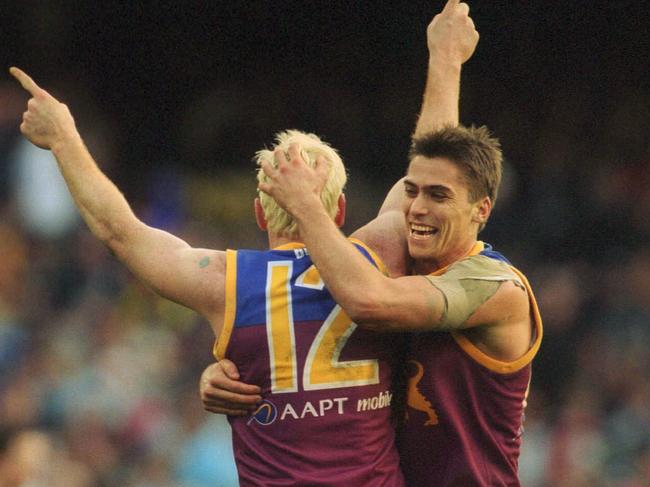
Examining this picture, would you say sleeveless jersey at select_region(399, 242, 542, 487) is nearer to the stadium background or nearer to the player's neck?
the player's neck

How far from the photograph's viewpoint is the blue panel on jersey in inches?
173

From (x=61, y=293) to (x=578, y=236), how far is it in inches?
193


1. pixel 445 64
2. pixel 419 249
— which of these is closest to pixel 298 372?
pixel 419 249

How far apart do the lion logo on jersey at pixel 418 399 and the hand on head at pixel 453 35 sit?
5.43 feet

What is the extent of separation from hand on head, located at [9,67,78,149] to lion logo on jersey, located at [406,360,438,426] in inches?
58.7

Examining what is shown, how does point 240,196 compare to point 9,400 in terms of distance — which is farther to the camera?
point 240,196

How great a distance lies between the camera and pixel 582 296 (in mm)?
11859

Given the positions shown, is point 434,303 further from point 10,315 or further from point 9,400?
point 10,315

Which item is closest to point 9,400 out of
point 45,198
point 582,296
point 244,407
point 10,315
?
point 10,315

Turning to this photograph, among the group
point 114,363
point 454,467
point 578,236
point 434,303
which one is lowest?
point 454,467

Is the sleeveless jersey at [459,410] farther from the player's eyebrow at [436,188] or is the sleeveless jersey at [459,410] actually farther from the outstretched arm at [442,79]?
the outstretched arm at [442,79]

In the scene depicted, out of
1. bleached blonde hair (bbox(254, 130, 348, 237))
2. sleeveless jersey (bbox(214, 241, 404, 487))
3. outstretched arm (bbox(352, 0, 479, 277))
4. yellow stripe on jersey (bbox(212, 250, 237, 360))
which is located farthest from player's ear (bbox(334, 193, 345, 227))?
yellow stripe on jersey (bbox(212, 250, 237, 360))

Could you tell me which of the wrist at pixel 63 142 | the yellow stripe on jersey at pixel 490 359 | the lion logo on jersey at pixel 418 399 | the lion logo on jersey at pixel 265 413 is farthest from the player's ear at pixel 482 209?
the wrist at pixel 63 142

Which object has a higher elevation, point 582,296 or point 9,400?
point 582,296
